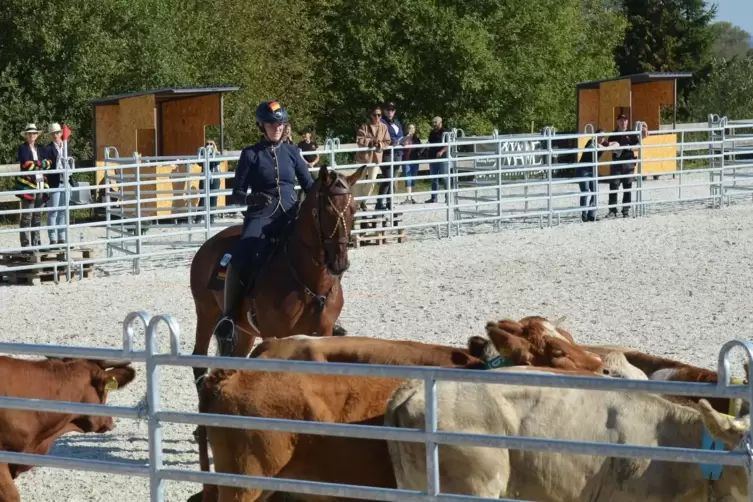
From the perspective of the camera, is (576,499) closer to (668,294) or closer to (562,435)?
(562,435)

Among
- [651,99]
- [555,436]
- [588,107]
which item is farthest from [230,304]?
[651,99]

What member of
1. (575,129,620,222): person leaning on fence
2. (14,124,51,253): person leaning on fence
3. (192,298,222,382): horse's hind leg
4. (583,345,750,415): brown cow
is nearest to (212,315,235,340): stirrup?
(192,298,222,382): horse's hind leg

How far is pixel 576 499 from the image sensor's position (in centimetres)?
455

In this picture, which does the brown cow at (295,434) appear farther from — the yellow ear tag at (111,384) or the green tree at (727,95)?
the green tree at (727,95)

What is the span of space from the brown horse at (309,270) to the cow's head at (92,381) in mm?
1341

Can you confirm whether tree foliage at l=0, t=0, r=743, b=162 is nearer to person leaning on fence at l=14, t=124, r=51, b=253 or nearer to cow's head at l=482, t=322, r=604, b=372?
person leaning on fence at l=14, t=124, r=51, b=253

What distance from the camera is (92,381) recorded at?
658 cm

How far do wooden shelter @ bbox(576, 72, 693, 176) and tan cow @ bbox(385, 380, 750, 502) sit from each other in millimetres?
21730

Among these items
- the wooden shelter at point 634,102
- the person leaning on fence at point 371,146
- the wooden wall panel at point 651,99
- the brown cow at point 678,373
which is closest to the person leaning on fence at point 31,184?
the person leaning on fence at point 371,146

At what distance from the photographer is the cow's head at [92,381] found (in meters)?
6.49

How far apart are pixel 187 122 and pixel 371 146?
584 cm

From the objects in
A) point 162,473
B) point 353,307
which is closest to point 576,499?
point 162,473

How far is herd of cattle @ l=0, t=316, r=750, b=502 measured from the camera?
4445 millimetres

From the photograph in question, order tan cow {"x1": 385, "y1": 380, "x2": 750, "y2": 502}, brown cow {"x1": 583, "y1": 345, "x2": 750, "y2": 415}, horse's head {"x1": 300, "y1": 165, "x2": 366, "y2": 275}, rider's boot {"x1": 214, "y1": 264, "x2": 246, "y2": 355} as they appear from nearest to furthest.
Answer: tan cow {"x1": 385, "y1": 380, "x2": 750, "y2": 502} → brown cow {"x1": 583, "y1": 345, "x2": 750, "y2": 415} → horse's head {"x1": 300, "y1": 165, "x2": 366, "y2": 275} → rider's boot {"x1": 214, "y1": 264, "x2": 246, "y2": 355}
